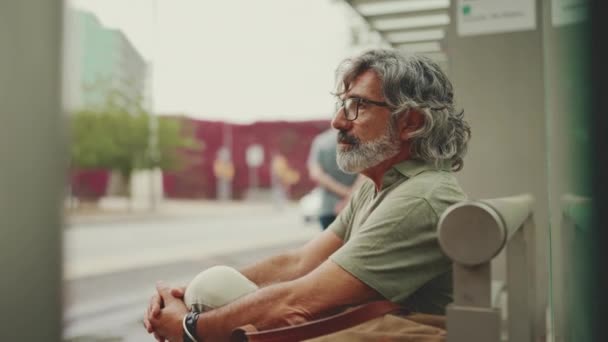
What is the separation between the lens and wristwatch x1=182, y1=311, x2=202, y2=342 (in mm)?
1476

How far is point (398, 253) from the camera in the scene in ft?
4.50

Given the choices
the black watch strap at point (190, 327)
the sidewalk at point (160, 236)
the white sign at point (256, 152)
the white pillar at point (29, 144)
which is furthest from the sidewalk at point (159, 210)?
the white pillar at point (29, 144)

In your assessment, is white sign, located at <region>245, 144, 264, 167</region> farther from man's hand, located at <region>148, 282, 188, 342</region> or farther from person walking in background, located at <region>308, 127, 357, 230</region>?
man's hand, located at <region>148, 282, 188, 342</region>

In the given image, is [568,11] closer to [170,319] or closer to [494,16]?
[494,16]

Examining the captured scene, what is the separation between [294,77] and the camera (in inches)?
88.6

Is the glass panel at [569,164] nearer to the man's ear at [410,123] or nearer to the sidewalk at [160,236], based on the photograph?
the man's ear at [410,123]

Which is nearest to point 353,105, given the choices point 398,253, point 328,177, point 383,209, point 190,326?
point 383,209

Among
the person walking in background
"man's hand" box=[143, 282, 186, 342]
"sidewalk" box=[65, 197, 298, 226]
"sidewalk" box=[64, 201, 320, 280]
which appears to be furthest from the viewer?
"sidewalk" box=[65, 197, 298, 226]

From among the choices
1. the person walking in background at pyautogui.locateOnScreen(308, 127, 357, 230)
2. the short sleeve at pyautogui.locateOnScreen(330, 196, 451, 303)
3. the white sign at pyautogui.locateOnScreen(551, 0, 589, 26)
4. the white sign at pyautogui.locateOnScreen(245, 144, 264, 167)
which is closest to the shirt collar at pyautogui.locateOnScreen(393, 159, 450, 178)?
the short sleeve at pyautogui.locateOnScreen(330, 196, 451, 303)

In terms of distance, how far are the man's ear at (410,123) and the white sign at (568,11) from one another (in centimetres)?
38

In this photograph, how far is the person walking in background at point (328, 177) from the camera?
9.22 feet

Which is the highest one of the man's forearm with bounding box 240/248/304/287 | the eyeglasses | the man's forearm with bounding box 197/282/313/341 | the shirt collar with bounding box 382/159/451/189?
the eyeglasses

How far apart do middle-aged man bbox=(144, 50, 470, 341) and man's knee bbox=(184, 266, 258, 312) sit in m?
0.04

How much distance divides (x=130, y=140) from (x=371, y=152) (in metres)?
15.6
